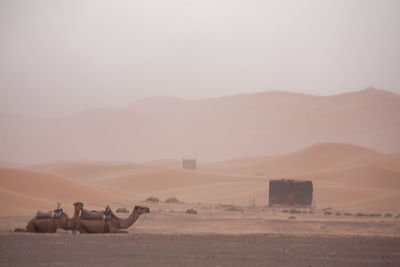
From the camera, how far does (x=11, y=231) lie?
1983 centimetres

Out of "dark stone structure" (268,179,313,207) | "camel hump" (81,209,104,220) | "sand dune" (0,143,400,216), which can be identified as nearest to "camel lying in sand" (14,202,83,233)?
"camel hump" (81,209,104,220)

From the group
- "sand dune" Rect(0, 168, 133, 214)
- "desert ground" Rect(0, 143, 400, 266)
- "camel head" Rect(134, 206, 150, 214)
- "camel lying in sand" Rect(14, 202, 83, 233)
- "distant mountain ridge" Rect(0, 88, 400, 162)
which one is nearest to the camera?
"desert ground" Rect(0, 143, 400, 266)

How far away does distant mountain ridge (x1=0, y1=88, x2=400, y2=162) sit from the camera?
5812 inches

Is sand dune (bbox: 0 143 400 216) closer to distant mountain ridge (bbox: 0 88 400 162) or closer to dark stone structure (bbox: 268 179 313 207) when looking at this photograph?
dark stone structure (bbox: 268 179 313 207)

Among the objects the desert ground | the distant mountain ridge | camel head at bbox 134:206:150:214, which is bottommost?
the desert ground

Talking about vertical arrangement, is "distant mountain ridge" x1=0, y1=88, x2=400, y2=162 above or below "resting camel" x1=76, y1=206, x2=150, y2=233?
above

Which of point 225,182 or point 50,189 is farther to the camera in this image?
point 225,182

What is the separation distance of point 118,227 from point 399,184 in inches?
1623

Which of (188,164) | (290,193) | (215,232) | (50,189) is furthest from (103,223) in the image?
(188,164)

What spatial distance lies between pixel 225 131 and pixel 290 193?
5207 inches

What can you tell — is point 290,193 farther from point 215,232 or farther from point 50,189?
point 215,232

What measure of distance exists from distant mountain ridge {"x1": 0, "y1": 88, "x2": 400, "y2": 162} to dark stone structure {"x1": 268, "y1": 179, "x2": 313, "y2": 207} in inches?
3598

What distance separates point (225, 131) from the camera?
17075cm

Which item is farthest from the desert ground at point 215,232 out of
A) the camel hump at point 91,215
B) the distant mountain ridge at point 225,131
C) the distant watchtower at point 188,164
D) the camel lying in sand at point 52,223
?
the distant mountain ridge at point 225,131
